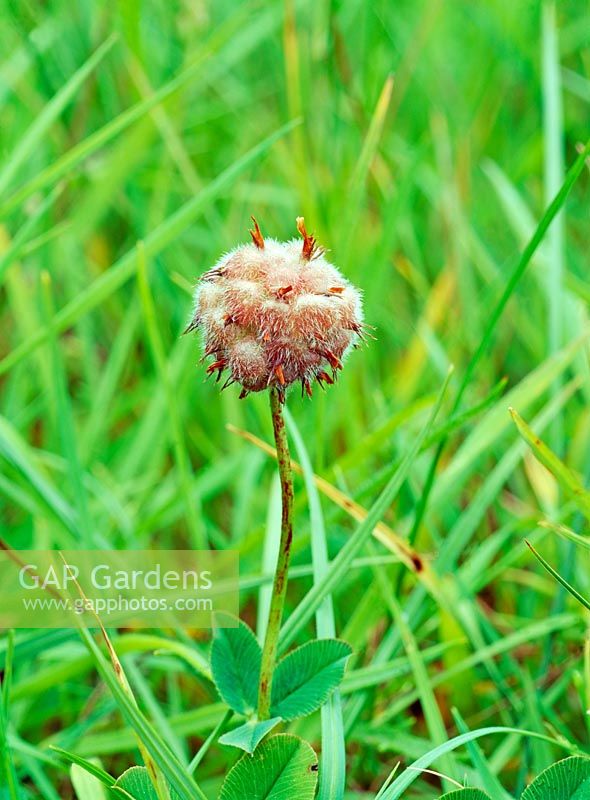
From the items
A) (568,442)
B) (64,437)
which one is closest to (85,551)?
(64,437)

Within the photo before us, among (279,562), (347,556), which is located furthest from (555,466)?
(279,562)

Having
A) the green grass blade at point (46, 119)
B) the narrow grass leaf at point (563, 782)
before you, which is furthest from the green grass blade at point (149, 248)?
the narrow grass leaf at point (563, 782)

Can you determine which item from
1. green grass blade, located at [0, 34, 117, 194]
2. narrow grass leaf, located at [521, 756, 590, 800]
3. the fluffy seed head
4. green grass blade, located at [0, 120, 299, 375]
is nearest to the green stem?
the fluffy seed head

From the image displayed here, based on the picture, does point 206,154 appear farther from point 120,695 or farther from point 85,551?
point 120,695

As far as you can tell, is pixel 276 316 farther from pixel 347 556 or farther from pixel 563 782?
pixel 563 782

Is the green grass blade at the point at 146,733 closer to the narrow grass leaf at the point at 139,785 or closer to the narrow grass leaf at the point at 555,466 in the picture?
the narrow grass leaf at the point at 139,785
